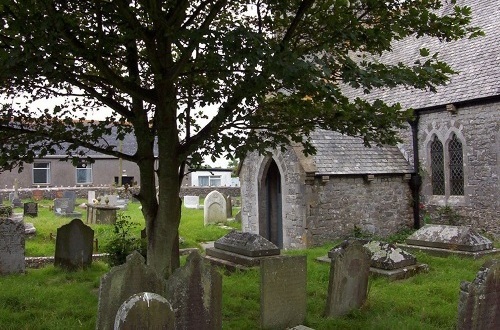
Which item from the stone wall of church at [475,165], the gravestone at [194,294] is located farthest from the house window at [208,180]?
the gravestone at [194,294]

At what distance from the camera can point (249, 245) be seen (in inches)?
364

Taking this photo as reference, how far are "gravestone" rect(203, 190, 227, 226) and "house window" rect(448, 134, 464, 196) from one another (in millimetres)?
9467

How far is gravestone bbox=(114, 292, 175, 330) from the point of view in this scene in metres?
3.77

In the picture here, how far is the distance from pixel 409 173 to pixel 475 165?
205cm

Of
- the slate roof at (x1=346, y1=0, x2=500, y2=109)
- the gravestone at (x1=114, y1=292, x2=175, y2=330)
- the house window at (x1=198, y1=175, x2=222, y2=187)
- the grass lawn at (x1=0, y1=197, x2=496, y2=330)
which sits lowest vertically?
the grass lawn at (x1=0, y1=197, x2=496, y2=330)

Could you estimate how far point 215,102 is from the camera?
20.4ft

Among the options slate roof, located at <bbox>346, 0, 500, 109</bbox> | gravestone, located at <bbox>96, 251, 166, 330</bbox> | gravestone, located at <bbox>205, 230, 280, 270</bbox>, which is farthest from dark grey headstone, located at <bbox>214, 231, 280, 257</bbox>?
slate roof, located at <bbox>346, 0, 500, 109</bbox>

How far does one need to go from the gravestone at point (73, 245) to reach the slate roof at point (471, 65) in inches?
398

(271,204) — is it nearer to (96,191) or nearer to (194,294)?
(194,294)

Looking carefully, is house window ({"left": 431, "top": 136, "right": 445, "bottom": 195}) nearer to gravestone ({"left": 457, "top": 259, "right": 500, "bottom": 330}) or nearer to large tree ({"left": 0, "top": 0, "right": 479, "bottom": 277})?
large tree ({"left": 0, "top": 0, "right": 479, "bottom": 277})

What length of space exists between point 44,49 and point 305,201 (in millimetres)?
9119

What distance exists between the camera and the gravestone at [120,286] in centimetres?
477

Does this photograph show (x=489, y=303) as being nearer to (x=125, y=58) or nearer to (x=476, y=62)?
(x=125, y=58)

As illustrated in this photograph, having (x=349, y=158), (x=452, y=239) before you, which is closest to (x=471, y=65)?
(x=349, y=158)
